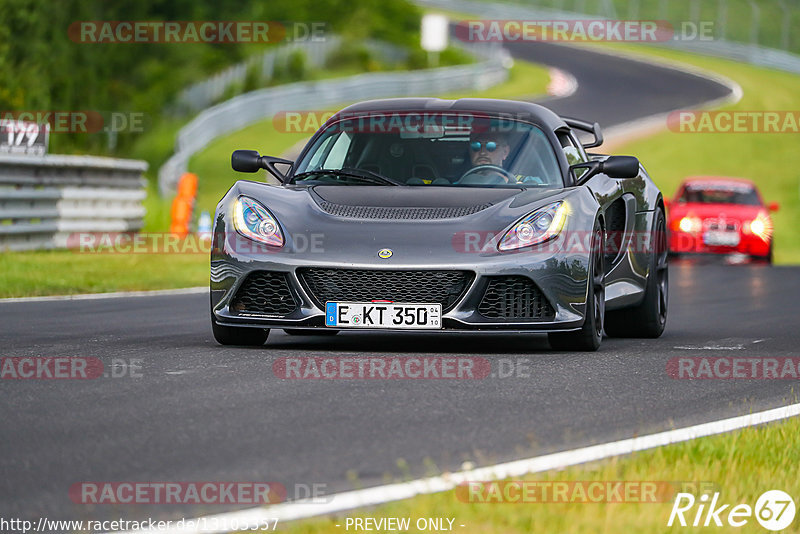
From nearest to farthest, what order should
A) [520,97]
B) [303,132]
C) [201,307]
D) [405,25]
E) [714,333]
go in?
1. [714,333]
2. [201,307]
3. [303,132]
4. [520,97]
5. [405,25]

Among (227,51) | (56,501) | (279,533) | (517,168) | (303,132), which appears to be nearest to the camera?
(279,533)

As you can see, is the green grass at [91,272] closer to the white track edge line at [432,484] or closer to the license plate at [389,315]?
the license plate at [389,315]

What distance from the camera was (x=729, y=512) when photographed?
474 centimetres

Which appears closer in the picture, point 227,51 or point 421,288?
point 421,288

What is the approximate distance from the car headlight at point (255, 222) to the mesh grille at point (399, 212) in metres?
0.31

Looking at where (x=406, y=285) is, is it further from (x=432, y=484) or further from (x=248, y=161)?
(x=432, y=484)

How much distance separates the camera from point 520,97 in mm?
49406

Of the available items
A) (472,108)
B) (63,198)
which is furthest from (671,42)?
(472,108)

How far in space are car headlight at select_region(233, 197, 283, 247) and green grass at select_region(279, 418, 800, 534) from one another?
10.6ft

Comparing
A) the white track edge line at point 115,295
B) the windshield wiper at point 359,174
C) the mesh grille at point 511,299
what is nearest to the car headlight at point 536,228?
the mesh grille at point 511,299

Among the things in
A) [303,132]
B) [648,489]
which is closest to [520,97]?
[303,132]

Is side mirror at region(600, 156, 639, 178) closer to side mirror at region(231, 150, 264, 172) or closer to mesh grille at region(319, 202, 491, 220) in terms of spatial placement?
mesh grille at region(319, 202, 491, 220)

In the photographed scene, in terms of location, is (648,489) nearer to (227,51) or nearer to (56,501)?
(56,501)

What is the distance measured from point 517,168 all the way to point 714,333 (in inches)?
91.5
